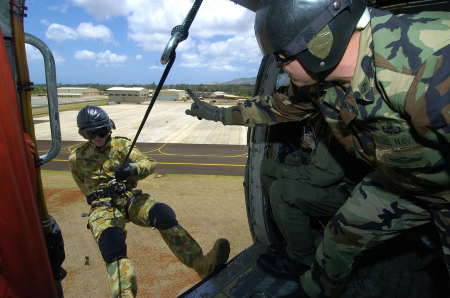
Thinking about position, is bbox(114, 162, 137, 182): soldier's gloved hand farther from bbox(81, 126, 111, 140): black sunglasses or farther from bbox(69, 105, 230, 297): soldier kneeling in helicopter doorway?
bbox(81, 126, 111, 140): black sunglasses

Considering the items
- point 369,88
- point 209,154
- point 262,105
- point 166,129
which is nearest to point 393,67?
point 369,88

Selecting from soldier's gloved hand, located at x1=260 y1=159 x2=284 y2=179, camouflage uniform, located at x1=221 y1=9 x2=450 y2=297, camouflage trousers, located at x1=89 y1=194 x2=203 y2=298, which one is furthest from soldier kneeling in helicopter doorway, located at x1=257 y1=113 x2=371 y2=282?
camouflage trousers, located at x1=89 y1=194 x2=203 y2=298

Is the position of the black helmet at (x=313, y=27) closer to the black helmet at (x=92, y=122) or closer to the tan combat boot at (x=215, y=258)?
the tan combat boot at (x=215, y=258)

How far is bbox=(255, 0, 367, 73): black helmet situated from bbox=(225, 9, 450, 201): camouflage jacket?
0.12 metres

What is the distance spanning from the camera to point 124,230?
10.0 ft

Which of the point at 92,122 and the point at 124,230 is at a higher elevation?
the point at 92,122

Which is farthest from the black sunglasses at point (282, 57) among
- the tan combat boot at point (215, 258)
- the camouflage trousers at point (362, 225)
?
the tan combat boot at point (215, 258)

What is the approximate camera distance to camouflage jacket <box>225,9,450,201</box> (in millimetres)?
1246

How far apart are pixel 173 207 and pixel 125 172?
Answer: 378 centimetres

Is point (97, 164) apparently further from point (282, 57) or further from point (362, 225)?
point (362, 225)

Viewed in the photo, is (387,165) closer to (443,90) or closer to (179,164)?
(443,90)

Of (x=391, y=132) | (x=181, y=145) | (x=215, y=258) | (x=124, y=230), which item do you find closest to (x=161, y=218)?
(x=124, y=230)

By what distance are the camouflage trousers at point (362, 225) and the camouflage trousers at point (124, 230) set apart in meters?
1.34

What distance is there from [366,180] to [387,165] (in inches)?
15.7
